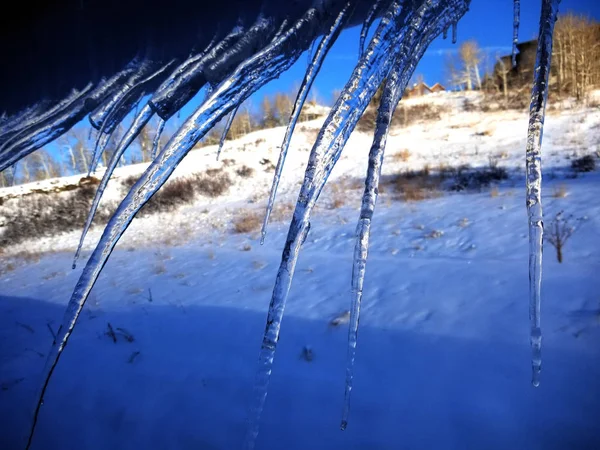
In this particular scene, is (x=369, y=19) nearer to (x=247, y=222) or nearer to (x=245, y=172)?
(x=247, y=222)

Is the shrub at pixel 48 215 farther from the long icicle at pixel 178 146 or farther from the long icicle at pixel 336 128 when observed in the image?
the long icicle at pixel 336 128

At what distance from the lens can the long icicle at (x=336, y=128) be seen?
547 mm

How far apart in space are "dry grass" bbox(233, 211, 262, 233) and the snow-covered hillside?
4.40 ft

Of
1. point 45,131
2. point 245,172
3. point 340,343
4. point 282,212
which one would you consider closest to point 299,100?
point 45,131

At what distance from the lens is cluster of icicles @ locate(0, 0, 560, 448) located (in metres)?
0.55


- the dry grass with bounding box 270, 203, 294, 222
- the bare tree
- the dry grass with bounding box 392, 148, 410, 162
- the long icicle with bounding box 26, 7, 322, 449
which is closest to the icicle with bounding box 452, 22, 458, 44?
the long icicle with bounding box 26, 7, 322, 449

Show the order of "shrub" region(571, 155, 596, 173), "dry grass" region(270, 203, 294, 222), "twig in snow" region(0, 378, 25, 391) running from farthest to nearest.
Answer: "dry grass" region(270, 203, 294, 222) → "shrub" region(571, 155, 596, 173) → "twig in snow" region(0, 378, 25, 391)

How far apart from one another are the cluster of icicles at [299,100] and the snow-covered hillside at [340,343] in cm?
150

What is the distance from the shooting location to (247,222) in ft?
27.7

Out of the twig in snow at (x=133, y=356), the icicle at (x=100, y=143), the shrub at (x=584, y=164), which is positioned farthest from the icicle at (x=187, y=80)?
the shrub at (x=584, y=164)

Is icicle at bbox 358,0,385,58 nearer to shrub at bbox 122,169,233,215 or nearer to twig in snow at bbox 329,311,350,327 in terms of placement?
twig in snow at bbox 329,311,350,327

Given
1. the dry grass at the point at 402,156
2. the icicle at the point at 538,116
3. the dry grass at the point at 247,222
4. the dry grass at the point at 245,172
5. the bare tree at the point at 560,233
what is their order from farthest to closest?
1. the dry grass at the point at 245,172
2. the dry grass at the point at 402,156
3. the dry grass at the point at 247,222
4. the bare tree at the point at 560,233
5. the icicle at the point at 538,116

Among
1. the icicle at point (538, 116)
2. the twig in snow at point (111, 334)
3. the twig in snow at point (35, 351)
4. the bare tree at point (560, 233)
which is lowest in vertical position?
the twig in snow at point (35, 351)

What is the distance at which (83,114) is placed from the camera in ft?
2.99
